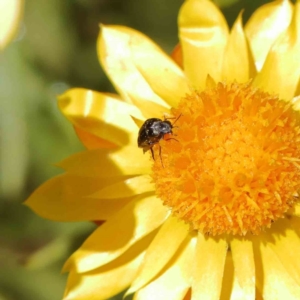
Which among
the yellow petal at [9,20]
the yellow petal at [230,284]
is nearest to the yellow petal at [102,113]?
the yellow petal at [230,284]

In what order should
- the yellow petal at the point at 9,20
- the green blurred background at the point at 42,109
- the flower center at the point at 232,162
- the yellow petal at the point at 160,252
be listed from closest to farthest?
the yellow petal at the point at 9,20 < the flower center at the point at 232,162 < the yellow petal at the point at 160,252 < the green blurred background at the point at 42,109

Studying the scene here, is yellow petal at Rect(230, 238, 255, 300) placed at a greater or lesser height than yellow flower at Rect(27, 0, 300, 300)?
lesser

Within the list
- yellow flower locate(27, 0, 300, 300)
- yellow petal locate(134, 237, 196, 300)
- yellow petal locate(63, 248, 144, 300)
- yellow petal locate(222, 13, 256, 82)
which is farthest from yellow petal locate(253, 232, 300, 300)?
yellow petal locate(222, 13, 256, 82)

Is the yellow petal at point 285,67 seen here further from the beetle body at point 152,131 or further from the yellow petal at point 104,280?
the yellow petal at point 104,280

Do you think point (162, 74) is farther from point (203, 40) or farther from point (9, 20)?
point (9, 20)

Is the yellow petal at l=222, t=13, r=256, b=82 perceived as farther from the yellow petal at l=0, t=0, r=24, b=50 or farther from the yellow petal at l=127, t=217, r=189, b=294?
the yellow petal at l=0, t=0, r=24, b=50

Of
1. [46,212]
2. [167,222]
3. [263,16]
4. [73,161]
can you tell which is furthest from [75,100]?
[263,16]
